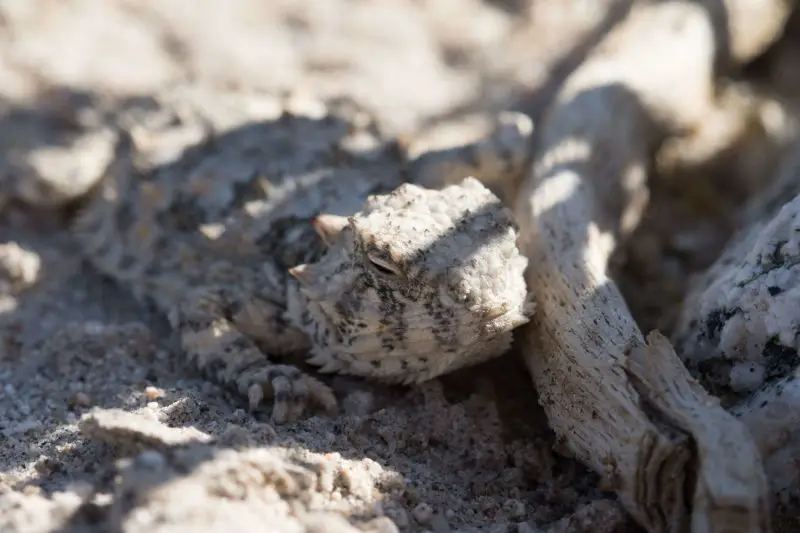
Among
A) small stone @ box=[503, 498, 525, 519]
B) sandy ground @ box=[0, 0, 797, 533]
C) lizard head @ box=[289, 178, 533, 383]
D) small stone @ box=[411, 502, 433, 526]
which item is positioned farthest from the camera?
lizard head @ box=[289, 178, 533, 383]

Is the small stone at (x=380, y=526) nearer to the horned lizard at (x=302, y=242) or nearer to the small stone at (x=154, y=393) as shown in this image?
the horned lizard at (x=302, y=242)

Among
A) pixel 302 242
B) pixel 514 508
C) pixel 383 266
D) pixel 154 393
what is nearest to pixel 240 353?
pixel 154 393

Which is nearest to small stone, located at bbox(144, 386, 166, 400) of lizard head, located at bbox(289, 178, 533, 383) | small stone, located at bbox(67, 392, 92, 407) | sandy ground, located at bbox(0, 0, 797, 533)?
sandy ground, located at bbox(0, 0, 797, 533)

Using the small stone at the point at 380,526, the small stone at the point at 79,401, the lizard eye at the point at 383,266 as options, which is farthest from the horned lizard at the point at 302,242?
the small stone at the point at 380,526

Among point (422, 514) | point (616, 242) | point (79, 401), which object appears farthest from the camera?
point (616, 242)

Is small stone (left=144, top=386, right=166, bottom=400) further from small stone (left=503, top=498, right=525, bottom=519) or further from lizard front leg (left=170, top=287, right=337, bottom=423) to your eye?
small stone (left=503, top=498, right=525, bottom=519)

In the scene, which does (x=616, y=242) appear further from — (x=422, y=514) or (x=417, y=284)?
(x=422, y=514)

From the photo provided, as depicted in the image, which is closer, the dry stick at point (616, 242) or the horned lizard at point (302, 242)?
the dry stick at point (616, 242)
